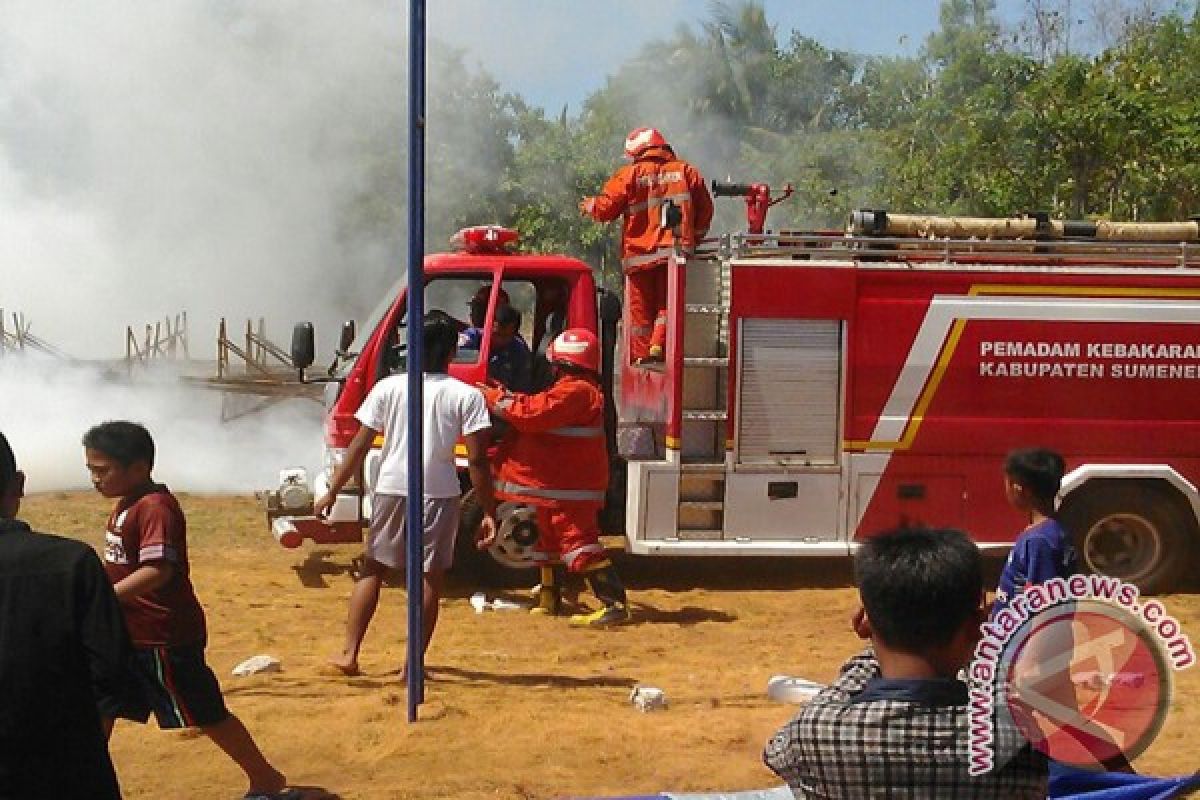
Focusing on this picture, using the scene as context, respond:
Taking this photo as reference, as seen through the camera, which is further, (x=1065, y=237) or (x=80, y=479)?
(x=80, y=479)

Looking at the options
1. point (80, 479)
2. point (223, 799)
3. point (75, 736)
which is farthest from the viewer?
point (80, 479)

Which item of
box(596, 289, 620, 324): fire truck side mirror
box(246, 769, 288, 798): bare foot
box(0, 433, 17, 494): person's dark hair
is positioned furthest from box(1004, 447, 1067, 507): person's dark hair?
box(596, 289, 620, 324): fire truck side mirror

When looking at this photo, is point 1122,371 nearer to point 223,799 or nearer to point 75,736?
point 223,799

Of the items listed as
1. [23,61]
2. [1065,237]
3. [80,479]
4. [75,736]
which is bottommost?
[80,479]

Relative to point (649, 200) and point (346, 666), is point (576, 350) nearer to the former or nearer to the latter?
point (649, 200)

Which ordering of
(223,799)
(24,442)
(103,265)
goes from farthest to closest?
(103,265) < (24,442) < (223,799)

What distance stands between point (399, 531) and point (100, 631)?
3694mm

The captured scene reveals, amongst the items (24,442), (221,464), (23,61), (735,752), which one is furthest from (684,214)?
(23,61)

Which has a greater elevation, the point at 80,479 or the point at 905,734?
the point at 905,734

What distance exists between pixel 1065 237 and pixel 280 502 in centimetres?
563

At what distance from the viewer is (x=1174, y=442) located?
9352 millimetres

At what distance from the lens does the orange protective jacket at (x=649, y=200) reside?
9.61 meters

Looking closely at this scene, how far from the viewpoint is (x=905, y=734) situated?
2.38 meters

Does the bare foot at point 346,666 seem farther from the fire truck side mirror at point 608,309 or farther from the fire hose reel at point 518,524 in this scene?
the fire truck side mirror at point 608,309
